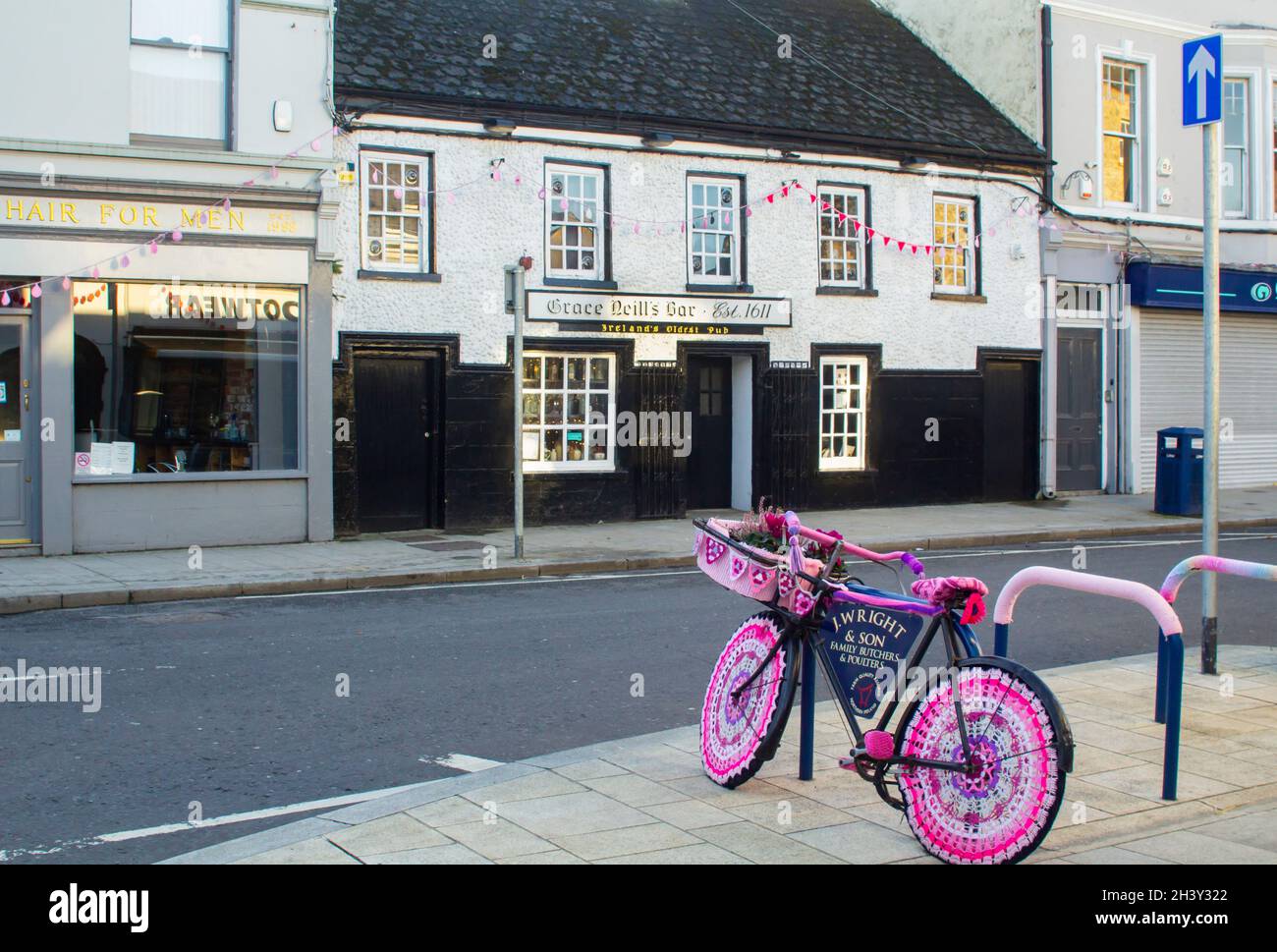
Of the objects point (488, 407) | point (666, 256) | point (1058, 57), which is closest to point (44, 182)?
point (488, 407)

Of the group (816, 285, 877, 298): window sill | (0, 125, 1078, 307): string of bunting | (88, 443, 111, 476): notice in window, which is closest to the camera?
(0, 125, 1078, 307): string of bunting

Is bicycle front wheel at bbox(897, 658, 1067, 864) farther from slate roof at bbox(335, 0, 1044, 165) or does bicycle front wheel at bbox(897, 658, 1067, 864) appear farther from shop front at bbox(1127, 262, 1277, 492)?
shop front at bbox(1127, 262, 1277, 492)

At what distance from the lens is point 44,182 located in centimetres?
1438

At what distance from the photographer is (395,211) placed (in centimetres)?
1692

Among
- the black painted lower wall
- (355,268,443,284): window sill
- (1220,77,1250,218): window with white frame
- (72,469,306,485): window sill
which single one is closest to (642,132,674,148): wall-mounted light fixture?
the black painted lower wall

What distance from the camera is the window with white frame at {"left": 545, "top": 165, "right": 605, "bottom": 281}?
18078 mm

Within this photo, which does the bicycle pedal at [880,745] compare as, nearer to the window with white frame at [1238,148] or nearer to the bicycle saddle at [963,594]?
the bicycle saddle at [963,594]

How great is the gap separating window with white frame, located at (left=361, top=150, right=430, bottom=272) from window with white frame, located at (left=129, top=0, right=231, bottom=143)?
6.38 feet

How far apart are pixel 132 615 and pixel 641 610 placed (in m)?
4.26

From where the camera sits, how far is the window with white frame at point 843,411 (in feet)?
67.1

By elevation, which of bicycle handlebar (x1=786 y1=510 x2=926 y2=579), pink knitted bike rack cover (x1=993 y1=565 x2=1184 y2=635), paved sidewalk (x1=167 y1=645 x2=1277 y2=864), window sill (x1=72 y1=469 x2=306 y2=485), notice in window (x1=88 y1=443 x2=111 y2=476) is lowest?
paved sidewalk (x1=167 y1=645 x2=1277 y2=864)

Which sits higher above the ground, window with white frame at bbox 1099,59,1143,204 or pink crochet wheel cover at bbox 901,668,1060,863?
window with white frame at bbox 1099,59,1143,204

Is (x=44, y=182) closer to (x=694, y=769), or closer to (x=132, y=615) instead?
(x=132, y=615)

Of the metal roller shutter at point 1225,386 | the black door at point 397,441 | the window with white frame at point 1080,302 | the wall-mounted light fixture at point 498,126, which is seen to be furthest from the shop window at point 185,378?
the metal roller shutter at point 1225,386
